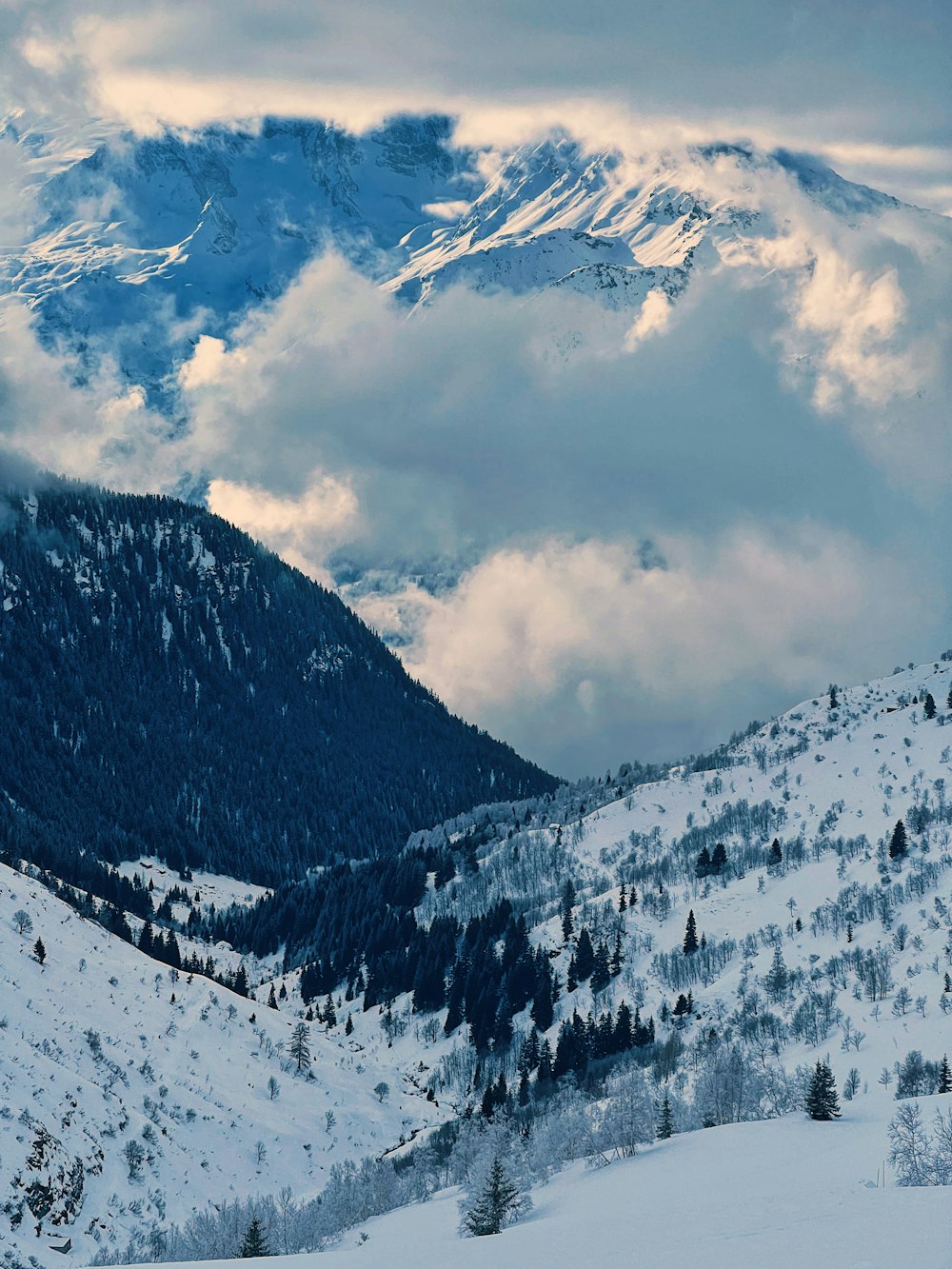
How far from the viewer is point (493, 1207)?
8256cm

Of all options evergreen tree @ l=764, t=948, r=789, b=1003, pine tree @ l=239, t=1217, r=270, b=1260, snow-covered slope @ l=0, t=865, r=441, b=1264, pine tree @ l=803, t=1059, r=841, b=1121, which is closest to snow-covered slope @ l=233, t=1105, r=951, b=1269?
pine tree @ l=803, t=1059, r=841, b=1121

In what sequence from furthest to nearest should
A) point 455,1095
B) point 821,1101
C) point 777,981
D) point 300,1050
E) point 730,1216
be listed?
point 455,1095, point 777,981, point 300,1050, point 821,1101, point 730,1216

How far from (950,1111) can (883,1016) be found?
3245 inches

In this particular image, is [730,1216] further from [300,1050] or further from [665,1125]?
[300,1050]

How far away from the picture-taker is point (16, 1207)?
93.4m

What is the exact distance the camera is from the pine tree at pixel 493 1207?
81.0 meters

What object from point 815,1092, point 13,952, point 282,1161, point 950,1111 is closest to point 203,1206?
point 282,1161

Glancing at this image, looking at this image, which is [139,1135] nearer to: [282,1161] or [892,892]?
[282,1161]

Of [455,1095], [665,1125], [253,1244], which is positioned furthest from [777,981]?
[253,1244]

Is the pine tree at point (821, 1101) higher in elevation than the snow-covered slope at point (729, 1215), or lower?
higher

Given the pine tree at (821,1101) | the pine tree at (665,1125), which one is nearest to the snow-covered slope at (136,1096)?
the pine tree at (665,1125)

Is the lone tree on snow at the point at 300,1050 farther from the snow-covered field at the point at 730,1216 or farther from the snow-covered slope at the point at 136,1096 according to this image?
the snow-covered field at the point at 730,1216

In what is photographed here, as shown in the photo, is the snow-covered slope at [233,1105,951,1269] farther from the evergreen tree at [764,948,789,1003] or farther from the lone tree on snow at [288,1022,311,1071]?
the evergreen tree at [764,948,789,1003]

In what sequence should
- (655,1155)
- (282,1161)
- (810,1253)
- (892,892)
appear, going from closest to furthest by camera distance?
(810,1253) < (655,1155) < (282,1161) < (892,892)
